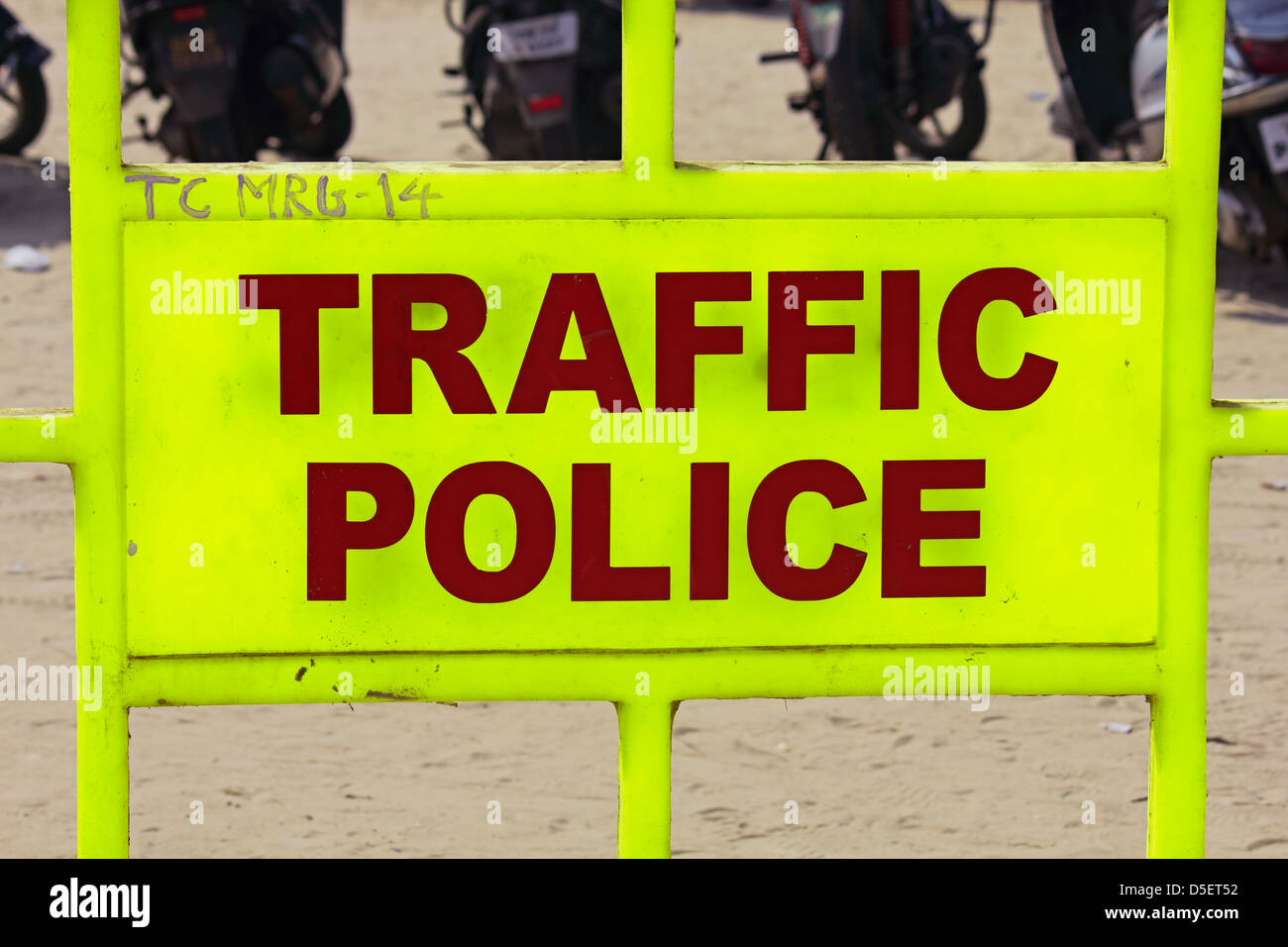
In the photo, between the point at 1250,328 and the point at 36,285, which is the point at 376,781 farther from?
the point at 1250,328

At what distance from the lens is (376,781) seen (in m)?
3.63

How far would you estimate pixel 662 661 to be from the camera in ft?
7.75

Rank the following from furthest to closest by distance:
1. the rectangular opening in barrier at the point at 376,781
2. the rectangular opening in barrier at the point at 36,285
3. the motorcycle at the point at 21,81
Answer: the motorcycle at the point at 21,81
the rectangular opening in barrier at the point at 36,285
the rectangular opening in barrier at the point at 376,781

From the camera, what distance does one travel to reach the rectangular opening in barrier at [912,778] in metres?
3.38

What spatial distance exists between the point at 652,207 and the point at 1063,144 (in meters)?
8.94

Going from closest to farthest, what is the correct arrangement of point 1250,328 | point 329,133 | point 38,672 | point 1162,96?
point 38,672, point 1250,328, point 1162,96, point 329,133

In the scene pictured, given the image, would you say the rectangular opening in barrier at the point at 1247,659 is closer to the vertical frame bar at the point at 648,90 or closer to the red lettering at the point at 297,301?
the vertical frame bar at the point at 648,90

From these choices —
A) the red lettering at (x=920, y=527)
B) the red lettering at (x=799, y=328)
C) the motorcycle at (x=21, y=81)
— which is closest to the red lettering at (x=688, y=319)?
the red lettering at (x=799, y=328)

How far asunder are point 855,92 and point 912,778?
18.4 ft

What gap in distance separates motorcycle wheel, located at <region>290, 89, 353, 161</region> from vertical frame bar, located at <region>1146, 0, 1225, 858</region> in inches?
308

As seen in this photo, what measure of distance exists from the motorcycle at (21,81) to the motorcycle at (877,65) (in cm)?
370

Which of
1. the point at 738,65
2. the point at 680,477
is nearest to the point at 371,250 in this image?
the point at 680,477

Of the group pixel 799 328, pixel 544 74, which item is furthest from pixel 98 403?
pixel 544 74

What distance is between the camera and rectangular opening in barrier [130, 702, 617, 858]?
3.35 meters
